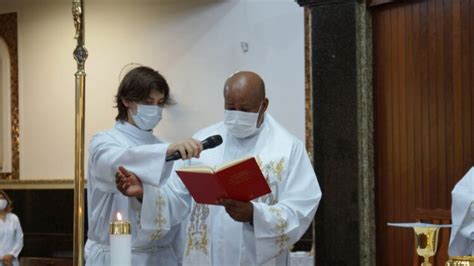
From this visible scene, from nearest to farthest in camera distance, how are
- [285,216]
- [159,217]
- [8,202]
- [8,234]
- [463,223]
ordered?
[285,216] < [159,217] < [463,223] < [8,234] < [8,202]

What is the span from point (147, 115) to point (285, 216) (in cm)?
96

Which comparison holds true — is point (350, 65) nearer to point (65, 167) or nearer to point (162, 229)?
point (162, 229)

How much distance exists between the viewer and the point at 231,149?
4496 mm

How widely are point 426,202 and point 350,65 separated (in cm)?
127

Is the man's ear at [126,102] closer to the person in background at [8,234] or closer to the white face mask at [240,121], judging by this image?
the white face mask at [240,121]

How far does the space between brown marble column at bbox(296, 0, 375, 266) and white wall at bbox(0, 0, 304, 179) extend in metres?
1.07

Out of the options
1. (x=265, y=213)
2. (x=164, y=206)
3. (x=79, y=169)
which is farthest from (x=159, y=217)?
(x=79, y=169)

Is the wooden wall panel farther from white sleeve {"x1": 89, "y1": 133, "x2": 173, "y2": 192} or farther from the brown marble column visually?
white sleeve {"x1": 89, "y1": 133, "x2": 173, "y2": 192}

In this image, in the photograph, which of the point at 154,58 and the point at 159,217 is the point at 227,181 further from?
the point at 154,58

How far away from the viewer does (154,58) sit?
9.88m

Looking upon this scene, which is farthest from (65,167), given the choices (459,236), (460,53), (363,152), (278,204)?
(278,204)

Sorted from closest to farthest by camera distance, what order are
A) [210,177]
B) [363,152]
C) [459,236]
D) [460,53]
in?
[210,177]
[459,236]
[460,53]
[363,152]

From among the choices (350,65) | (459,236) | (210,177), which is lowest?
(459,236)

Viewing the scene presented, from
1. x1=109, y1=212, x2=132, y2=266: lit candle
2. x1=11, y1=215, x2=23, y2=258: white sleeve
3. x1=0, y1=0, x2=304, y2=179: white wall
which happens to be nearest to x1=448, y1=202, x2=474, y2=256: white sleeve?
x1=0, y1=0, x2=304, y2=179: white wall
